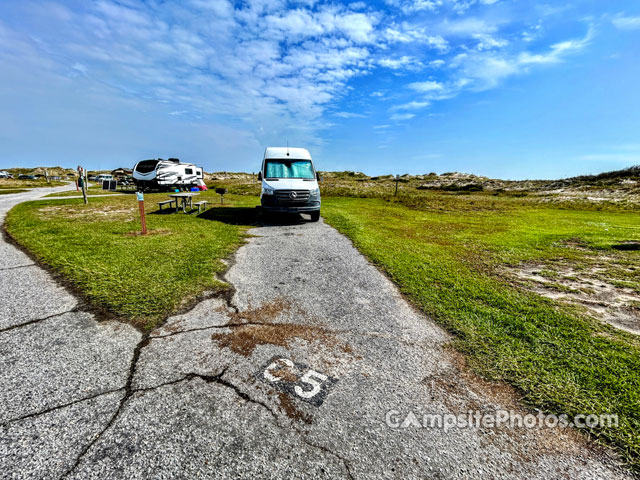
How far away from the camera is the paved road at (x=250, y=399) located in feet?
Result: 6.45

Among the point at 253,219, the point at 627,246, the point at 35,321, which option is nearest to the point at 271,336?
the point at 35,321

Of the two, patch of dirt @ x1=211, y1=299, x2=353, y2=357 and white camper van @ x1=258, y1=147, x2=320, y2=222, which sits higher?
white camper van @ x1=258, y1=147, x2=320, y2=222

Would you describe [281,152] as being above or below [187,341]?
above

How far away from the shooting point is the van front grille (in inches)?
429

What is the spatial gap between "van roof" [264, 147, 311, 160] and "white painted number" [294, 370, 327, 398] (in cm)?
1074

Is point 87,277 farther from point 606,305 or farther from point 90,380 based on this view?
point 606,305

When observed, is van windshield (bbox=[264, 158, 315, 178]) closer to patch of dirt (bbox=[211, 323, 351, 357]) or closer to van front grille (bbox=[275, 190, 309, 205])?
van front grille (bbox=[275, 190, 309, 205])

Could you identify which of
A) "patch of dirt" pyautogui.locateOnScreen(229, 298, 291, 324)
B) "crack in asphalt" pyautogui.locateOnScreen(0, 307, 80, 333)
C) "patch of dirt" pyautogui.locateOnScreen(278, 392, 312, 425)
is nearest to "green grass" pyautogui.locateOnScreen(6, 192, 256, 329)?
"crack in asphalt" pyautogui.locateOnScreen(0, 307, 80, 333)

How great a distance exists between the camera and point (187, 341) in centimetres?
336

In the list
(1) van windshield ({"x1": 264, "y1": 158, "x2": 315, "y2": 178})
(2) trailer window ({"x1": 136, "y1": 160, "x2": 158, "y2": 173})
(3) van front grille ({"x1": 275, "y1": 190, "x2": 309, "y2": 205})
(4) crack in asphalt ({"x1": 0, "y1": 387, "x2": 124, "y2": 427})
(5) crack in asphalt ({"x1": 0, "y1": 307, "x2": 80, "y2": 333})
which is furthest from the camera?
(2) trailer window ({"x1": 136, "y1": 160, "x2": 158, "y2": 173})

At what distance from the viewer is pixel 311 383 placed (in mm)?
2732

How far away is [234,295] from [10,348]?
262 cm

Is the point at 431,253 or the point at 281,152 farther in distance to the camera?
the point at 281,152

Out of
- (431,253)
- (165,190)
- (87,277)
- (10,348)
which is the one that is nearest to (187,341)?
(10,348)
